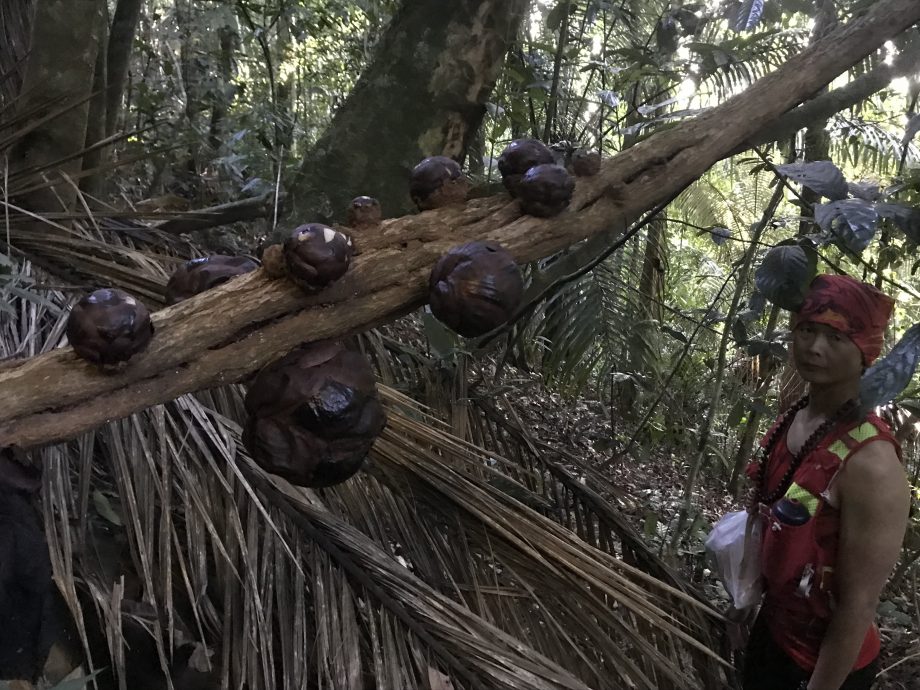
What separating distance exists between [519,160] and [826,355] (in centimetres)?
88

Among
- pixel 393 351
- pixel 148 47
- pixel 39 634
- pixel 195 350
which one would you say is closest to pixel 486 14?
pixel 393 351

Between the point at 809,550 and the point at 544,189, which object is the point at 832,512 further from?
the point at 544,189

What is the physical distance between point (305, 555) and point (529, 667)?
466mm

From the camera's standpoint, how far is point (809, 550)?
5.08 feet

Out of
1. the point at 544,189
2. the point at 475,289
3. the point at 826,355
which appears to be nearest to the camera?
the point at 475,289

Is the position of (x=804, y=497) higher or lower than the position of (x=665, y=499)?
higher

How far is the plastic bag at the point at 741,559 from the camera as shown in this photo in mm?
1721

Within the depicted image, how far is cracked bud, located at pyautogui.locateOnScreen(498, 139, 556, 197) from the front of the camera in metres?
1.17

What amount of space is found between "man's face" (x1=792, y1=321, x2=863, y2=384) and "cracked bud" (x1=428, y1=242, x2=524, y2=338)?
92 cm

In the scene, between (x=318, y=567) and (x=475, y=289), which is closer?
(x=475, y=289)

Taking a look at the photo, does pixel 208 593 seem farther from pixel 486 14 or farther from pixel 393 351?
pixel 486 14

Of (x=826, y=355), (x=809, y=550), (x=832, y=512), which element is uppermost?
(x=826, y=355)

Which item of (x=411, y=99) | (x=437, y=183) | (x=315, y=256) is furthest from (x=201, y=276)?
(x=411, y=99)

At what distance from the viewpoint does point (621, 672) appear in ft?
4.16
